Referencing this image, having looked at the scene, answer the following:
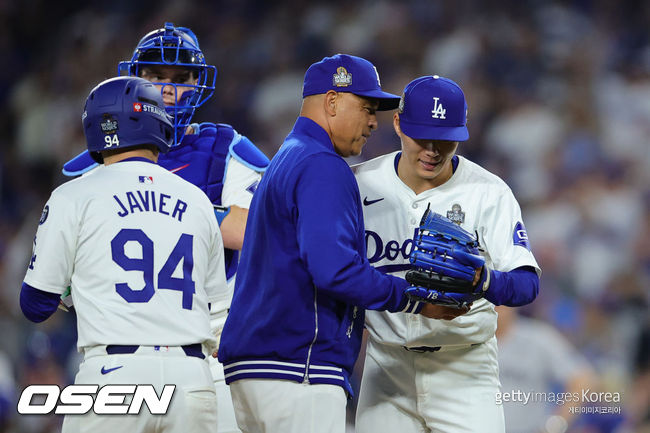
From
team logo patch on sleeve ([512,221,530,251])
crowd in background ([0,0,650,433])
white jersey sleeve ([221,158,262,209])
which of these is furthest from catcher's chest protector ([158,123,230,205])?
crowd in background ([0,0,650,433])

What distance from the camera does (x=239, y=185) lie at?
3.86 meters

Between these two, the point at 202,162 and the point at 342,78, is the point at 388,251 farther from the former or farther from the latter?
the point at 202,162

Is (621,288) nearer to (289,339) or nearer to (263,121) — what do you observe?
(263,121)

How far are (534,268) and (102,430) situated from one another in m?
1.61

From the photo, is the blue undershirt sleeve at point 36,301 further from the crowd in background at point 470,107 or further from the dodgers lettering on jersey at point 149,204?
the crowd in background at point 470,107

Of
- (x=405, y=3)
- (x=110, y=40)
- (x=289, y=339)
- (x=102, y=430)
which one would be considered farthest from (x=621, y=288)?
(x=110, y=40)

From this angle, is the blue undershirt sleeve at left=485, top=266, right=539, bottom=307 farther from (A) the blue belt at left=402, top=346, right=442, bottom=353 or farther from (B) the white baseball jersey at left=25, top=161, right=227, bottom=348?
(B) the white baseball jersey at left=25, top=161, right=227, bottom=348

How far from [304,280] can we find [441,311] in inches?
19.7

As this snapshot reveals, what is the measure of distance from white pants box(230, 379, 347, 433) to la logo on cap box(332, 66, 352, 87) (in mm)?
1016

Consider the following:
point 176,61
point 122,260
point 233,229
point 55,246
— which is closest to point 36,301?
point 55,246

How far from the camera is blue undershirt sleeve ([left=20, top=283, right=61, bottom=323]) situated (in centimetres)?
283

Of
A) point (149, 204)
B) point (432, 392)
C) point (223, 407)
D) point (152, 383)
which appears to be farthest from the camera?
point (223, 407)

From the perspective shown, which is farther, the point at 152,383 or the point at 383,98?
the point at 383,98

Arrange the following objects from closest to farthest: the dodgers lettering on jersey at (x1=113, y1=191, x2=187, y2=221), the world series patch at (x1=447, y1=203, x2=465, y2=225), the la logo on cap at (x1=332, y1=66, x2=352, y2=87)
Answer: the dodgers lettering on jersey at (x1=113, y1=191, x2=187, y2=221) → the la logo on cap at (x1=332, y1=66, x2=352, y2=87) → the world series patch at (x1=447, y1=203, x2=465, y2=225)
